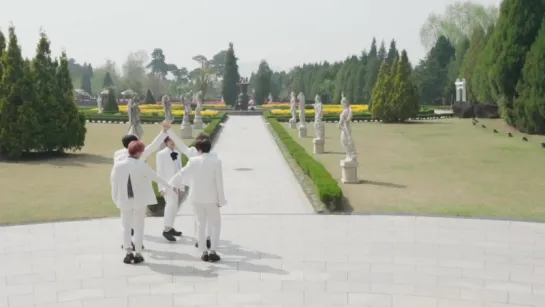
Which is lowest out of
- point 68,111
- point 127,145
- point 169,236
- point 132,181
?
point 169,236

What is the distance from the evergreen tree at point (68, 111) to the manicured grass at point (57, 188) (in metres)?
0.48

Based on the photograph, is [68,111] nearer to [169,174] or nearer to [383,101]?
[169,174]

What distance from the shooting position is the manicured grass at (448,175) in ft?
34.6

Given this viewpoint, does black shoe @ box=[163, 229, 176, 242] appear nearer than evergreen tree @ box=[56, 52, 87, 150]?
Yes

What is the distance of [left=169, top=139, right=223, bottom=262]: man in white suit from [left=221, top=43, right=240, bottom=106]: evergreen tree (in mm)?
62276

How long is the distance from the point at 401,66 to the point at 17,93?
2541 centimetres

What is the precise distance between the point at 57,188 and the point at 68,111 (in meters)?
7.38

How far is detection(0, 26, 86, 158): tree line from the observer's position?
18.3m

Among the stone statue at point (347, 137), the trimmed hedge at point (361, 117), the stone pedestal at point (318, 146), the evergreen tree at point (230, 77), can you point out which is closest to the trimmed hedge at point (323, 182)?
the stone statue at point (347, 137)

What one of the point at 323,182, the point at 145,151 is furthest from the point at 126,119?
the point at 145,151

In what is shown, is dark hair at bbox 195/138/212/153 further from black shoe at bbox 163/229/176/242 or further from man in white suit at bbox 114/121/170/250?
black shoe at bbox 163/229/176/242

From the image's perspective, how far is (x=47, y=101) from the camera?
1900 cm

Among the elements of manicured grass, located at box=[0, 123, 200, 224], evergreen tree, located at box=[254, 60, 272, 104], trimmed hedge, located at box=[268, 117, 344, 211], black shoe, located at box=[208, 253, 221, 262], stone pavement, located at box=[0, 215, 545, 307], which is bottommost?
stone pavement, located at box=[0, 215, 545, 307]

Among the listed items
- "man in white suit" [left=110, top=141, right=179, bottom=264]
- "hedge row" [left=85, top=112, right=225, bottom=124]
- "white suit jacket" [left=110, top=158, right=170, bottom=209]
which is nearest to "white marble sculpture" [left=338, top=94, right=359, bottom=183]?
"man in white suit" [left=110, top=141, right=179, bottom=264]
